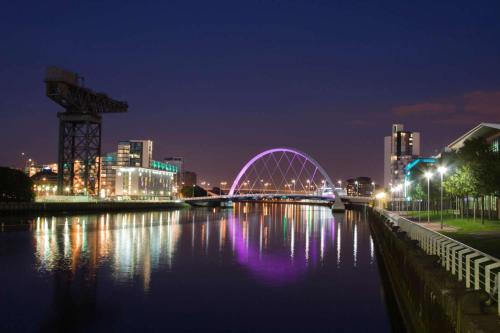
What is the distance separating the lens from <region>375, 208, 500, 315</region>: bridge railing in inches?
433

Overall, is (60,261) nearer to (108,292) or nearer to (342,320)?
(108,292)

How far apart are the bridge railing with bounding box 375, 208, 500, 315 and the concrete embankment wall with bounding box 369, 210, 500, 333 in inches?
9.2

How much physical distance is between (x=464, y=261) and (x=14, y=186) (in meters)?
85.6

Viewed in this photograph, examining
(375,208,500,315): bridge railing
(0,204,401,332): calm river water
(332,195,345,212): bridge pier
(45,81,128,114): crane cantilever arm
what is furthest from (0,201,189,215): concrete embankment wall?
(375,208,500,315): bridge railing

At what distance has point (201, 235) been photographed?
59062 millimetres

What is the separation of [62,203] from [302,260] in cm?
6537

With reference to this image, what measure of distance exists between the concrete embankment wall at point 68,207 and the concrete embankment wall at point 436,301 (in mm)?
70826

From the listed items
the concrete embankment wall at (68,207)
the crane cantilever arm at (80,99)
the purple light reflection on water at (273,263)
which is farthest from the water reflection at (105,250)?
the crane cantilever arm at (80,99)

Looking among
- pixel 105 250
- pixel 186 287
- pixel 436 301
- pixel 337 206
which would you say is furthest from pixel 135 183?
pixel 436 301

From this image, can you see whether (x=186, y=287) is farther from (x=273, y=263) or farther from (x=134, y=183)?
(x=134, y=183)

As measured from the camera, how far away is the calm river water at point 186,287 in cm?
2058

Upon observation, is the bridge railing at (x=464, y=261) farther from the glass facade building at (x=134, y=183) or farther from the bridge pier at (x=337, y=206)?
the glass facade building at (x=134, y=183)

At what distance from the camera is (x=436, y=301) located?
12984mm

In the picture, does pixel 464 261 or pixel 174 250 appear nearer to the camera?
pixel 464 261
